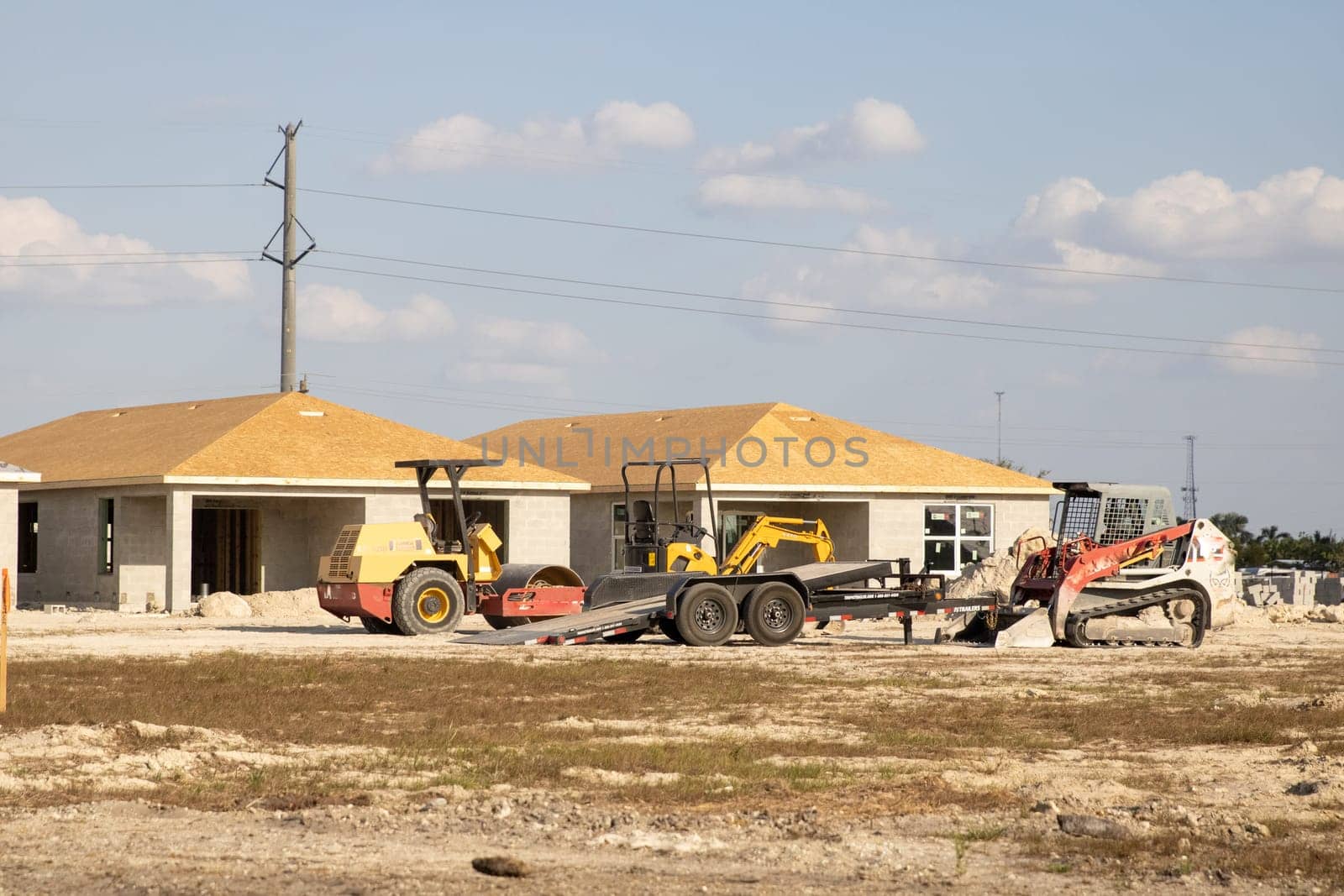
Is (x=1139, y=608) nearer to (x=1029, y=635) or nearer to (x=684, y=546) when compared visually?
(x=1029, y=635)

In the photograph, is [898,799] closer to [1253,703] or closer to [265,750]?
[265,750]

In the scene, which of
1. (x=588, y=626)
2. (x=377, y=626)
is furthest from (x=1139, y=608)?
(x=377, y=626)

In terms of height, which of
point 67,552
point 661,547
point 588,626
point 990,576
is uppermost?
point 661,547

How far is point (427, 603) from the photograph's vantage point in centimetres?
2530

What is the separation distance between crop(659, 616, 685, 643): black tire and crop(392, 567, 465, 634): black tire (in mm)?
3359

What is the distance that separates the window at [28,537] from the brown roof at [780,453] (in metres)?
11.0

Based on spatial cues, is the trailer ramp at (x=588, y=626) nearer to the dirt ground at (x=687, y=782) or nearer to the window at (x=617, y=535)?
the dirt ground at (x=687, y=782)

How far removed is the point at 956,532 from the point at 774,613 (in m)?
17.4

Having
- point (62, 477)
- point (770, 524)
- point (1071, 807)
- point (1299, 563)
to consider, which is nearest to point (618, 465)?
point (62, 477)

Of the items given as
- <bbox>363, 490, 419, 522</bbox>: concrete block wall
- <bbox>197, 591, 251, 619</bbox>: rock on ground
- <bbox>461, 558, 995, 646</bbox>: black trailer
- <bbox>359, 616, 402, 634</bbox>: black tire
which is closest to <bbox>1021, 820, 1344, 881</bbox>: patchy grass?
<bbox>461, 558, 995, 646</bbox>: black trailer

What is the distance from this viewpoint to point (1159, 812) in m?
9.43

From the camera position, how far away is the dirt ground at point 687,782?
8.07 metres

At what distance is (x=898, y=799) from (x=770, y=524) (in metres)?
14.6

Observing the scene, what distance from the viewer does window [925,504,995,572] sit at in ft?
131
